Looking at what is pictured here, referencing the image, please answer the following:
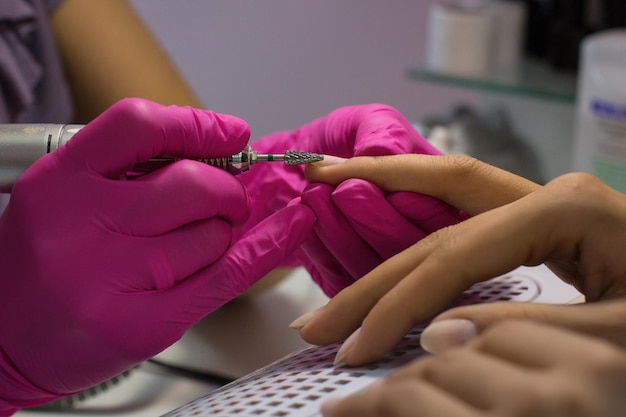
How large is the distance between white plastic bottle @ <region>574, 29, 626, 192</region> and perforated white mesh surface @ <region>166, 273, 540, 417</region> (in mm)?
561

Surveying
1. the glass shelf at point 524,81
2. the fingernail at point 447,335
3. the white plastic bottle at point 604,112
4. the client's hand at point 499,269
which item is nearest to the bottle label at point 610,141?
the white plastic bottle at point 604,112

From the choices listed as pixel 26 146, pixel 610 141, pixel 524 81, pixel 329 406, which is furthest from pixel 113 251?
pixel 524 81

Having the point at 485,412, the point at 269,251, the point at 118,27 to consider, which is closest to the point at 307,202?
the point at 269,251

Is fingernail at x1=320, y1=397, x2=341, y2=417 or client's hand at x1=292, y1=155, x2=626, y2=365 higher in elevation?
client's hand at x1=292, y1=155, x2=626, y2=365

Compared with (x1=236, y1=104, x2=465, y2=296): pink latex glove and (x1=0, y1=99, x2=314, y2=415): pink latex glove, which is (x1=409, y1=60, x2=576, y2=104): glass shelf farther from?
(x1=0, y1=99, x2=314, y2=415): pink latex glove

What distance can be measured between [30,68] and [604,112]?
2.59 feet

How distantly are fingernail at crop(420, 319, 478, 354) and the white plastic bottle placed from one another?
695 mm

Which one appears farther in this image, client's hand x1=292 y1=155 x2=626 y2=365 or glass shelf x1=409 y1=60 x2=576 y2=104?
glass shelf x1=409 y1=60 x2=576 y2=104

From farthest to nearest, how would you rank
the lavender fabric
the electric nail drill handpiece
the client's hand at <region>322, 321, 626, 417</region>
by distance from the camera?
the lavender fabric, the electric nail drill handpiece, the client's hand at <region>322, 321, 626, 417</region>

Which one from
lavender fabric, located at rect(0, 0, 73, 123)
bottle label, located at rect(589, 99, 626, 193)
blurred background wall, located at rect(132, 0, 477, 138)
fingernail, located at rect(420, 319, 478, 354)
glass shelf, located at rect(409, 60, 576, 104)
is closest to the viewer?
fingernail, located at rect(420, 319, 478, 354)

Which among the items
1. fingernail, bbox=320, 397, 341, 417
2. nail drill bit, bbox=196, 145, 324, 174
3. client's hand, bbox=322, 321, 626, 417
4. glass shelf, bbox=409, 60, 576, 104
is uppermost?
nail drill bit, bbox=196, 145, 324, 174

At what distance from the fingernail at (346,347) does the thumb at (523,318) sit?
6 cm

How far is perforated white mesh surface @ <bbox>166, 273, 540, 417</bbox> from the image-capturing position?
0.48 m

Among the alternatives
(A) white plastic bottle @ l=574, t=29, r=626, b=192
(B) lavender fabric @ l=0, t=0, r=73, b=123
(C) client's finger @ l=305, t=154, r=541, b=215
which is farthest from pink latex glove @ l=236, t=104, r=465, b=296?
(A) white plastic bottle @ l=574, t=29, r=626, b=192
